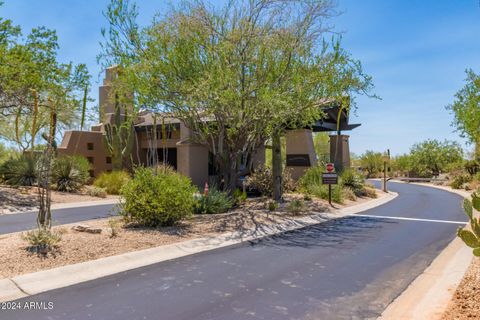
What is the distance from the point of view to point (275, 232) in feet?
34.6

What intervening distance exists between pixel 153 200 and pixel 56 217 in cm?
544

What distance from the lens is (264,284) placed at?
6.16 meters

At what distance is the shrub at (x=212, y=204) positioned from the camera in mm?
13531

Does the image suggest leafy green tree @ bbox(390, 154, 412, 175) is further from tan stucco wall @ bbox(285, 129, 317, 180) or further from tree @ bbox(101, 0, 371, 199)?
tree @ bbox(101, 0, 371, 199)

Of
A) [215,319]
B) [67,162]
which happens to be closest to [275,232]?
[215,319]

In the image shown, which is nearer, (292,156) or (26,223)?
(26,223)

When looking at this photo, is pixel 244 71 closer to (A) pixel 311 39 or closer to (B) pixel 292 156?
(A) pixel 311 39

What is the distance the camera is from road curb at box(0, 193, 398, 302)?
18.9 ft

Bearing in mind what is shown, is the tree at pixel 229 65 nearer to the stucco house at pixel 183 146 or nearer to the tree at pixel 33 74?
the tree at pixel 33 74

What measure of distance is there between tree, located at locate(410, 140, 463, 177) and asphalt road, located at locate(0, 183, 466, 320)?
3903 centimetres

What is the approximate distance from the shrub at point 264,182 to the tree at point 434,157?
30196mm

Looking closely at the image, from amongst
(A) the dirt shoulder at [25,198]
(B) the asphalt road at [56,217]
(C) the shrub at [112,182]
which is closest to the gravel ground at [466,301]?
(B) the asphalt road at [56,217]

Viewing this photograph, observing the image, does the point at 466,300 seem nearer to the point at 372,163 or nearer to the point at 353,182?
the point at 353,182

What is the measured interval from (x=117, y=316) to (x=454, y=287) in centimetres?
499
